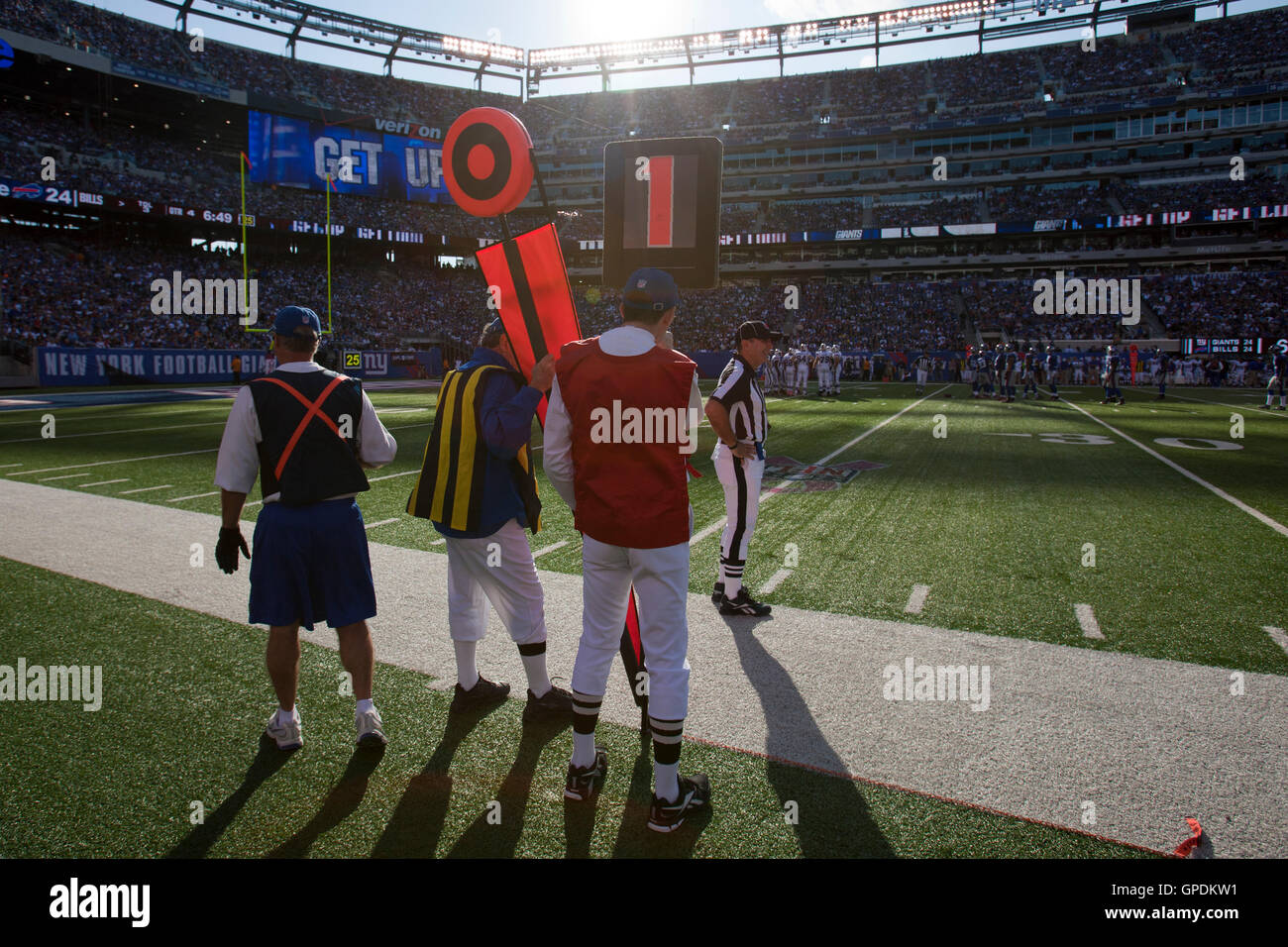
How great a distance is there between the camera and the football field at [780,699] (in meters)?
2.90

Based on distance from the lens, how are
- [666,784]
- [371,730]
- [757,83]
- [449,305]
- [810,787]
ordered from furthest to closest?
[757,83]
[449,305]
[371,730]
[810,787]
[666,784]

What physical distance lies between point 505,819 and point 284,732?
1.26 metres

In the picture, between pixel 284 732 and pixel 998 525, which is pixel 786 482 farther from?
pixel 284 732

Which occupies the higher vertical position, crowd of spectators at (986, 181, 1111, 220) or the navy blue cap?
crowd of spectators at (986, 181, 1111, 220)

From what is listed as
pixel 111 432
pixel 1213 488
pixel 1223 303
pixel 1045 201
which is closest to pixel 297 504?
pixel 1213 488

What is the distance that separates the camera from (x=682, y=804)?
296 cm

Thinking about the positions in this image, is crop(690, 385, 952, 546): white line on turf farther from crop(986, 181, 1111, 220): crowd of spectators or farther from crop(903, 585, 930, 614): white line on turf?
crop(986, 181, 1111, 220): crowd of spectators

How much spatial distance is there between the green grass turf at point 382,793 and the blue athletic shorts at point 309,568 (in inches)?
25.7

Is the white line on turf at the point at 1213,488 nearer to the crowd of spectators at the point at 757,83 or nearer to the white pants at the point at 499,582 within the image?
the white pants at the point at 499,582

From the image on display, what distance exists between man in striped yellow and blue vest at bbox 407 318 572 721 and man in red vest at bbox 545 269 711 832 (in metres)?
0.63

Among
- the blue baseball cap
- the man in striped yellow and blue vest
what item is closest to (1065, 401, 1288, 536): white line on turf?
the man in striped yellow and blue vest

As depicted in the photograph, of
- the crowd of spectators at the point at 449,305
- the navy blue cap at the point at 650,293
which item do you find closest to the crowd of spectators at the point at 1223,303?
the crowd of spectators at the point at 449,305

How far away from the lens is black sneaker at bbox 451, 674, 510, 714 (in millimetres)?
3967
